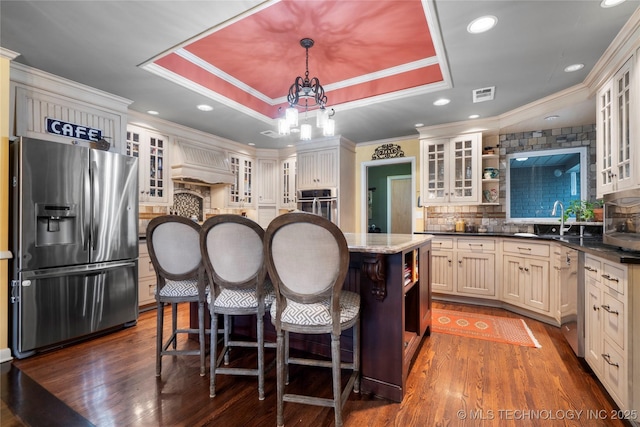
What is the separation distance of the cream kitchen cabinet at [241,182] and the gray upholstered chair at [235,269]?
10.9ft

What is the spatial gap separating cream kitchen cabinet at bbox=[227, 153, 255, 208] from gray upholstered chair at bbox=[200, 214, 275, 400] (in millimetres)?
3311

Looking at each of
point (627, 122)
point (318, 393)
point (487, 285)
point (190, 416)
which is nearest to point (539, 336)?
point (487, 285)

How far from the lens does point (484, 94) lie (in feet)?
10.4

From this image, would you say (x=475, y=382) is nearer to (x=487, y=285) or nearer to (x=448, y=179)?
(x=487, y=285)

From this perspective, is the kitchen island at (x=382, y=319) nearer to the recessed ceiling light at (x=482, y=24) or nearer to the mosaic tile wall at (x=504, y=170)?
the recessed ceiling light at (x=482, y=24)

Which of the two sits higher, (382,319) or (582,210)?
(582,210)

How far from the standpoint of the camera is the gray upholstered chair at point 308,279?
1.51 m

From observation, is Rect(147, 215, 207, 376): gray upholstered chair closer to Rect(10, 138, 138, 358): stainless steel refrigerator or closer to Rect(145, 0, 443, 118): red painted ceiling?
Rect(10, 138, 138, 358): stainless steel refrigerator

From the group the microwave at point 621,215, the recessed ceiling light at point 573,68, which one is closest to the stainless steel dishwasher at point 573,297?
the microwave at point 621,215

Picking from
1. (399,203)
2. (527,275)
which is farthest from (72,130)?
(399,203)

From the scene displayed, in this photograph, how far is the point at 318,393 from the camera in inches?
74.2

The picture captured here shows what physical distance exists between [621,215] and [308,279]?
9.42 ft

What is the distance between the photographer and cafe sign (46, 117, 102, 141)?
9.32 ft

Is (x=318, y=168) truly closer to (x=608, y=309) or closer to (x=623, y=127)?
(x=623, y=127)
